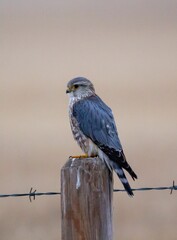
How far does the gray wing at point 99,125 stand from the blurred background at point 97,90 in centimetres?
250

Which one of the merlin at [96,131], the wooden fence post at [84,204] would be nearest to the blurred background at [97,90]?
the merlin at [96,131]

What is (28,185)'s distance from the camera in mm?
9656

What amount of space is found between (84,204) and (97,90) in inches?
463

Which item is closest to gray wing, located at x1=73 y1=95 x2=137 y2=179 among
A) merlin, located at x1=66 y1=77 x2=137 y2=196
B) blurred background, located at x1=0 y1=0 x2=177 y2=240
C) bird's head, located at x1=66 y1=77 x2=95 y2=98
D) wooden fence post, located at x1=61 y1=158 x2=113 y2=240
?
merlin, located at x1=66 y1=77 x2=137 y2=196

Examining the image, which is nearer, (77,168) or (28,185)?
(77,168)

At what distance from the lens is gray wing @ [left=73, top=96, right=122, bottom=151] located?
5.43 metres

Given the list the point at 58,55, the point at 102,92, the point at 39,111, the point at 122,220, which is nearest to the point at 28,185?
the point at 122,220

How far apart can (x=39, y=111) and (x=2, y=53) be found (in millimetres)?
6215

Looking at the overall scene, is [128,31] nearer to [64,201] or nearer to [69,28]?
[69,28]

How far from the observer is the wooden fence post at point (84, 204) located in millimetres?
3852

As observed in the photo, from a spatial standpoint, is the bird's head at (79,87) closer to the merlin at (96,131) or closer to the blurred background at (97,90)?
the merlin at (96,131)

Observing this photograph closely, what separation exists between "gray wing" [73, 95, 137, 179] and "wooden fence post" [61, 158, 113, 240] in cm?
120

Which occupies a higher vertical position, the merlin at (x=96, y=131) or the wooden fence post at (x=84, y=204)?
the merlin at (x=96, y=131)

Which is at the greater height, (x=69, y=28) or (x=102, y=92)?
(x=69, y=28)
